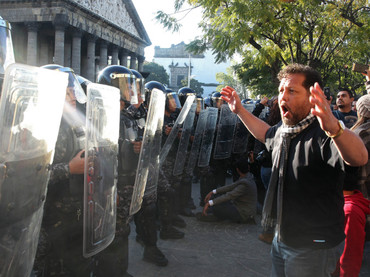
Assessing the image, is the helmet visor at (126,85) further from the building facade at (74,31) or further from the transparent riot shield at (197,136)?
the building facade at (74,31)

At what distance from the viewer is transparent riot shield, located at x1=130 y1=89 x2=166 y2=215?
2559 millimetres

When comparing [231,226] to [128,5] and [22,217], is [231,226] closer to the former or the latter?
[22,217]

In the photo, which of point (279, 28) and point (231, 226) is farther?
point (279, 28)

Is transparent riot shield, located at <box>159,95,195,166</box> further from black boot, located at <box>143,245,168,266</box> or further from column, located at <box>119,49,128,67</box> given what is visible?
column, located at <box>119,49,128,67</box>

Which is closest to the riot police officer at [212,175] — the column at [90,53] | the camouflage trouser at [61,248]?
the camouflage trouser at [61,248]

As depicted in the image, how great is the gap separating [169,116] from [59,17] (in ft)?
87.1

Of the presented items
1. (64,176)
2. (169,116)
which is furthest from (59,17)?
(64,176)

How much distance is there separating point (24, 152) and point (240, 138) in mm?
4487

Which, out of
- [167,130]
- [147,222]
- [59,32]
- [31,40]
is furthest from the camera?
[31,40]

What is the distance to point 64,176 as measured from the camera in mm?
2115

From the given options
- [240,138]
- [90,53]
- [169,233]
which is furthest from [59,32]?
[169,233]

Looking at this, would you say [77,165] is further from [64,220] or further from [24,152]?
[24,152]

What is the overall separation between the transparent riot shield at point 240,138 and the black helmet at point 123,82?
263 centimetres

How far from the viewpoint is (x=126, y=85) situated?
3061 millimetres
